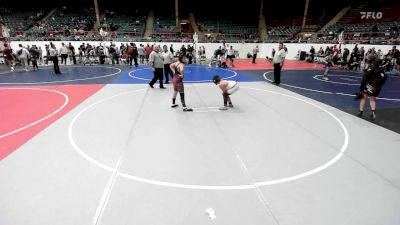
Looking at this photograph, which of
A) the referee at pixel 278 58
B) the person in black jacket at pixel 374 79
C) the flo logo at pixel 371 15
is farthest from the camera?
the flo logo at pixel 371 15

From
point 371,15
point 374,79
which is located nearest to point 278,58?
point 374,79

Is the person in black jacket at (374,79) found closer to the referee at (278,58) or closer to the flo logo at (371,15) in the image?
the referee at (278,58)

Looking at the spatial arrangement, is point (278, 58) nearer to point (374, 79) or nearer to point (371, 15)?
point (374, 79)

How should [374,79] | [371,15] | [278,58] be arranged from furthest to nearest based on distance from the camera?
[371,15]
[278,58]
[374,79]

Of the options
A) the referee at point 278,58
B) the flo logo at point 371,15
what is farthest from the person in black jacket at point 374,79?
the flo logo at point 371,15

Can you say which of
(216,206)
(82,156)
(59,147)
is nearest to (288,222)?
(216,206)

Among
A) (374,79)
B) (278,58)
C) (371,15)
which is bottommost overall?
(374,79)

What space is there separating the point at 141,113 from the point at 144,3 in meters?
35.5

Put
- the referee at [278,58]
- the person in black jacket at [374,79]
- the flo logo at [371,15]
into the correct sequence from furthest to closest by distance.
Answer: the flo logo at [371,15], the referee at [278,58], the person in black jacket at [374,79]

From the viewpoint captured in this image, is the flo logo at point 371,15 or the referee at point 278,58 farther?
the flo logo at point 371,15

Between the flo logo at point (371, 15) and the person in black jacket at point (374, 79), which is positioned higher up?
the flo logo at point (371, 15)

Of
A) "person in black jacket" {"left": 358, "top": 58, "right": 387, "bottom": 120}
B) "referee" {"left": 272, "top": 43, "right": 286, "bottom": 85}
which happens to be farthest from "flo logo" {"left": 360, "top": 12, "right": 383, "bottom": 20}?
"person in black jacket" {"left": 358, "top": 58, "right": 387, "bottom": 120}

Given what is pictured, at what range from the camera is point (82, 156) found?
5.31 metres

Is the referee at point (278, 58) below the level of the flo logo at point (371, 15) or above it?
below
